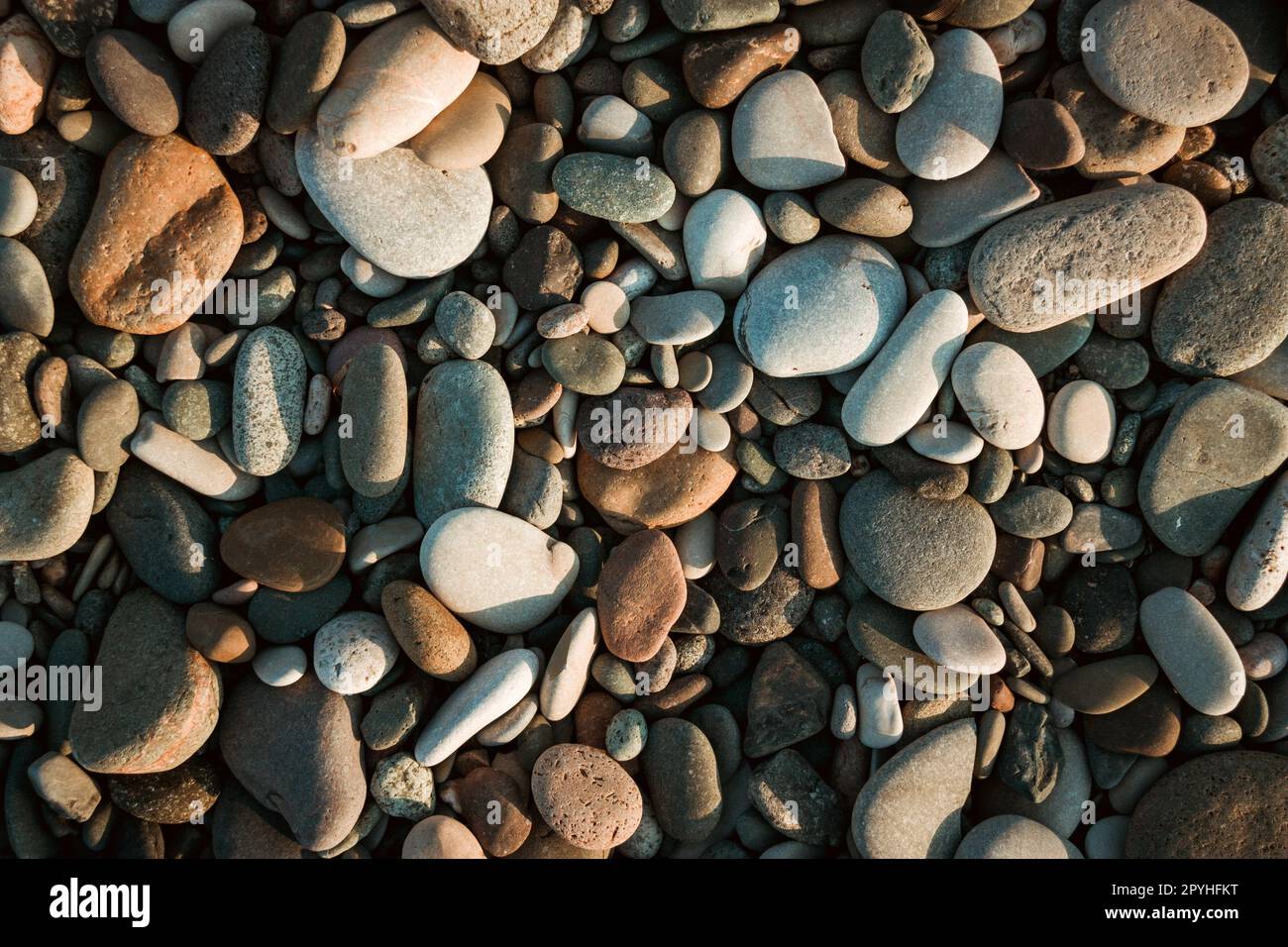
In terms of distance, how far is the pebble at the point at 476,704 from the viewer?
307 cm

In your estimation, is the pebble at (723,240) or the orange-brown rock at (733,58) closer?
the orange-brown rock at (733,58)

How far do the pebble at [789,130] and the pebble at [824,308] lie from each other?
12.3 inches

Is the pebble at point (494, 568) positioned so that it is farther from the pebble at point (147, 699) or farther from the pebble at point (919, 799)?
the pebble at point (919, 799)

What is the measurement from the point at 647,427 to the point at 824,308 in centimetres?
85

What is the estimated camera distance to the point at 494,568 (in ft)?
10.5

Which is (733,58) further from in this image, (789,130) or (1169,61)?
(1169,61)

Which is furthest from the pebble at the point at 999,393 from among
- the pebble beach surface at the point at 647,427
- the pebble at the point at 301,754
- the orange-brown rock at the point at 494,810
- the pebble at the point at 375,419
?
the pebble at the point at 301,754

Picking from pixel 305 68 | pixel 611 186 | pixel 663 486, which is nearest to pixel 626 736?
pixel 663 486

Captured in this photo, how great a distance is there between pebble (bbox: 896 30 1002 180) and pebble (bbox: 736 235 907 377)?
1.35ft

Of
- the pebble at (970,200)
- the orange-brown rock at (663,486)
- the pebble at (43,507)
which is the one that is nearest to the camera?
the pebble at (43,507)

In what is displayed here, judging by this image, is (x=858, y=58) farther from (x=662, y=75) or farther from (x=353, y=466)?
(x=353, y=466)

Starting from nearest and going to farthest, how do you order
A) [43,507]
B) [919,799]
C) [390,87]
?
[390,87]
[43,507]
[919,799]

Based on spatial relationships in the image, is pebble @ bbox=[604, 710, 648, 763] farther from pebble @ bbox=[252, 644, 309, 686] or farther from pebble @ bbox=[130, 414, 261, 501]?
pebble @ bbox=[130, 414, 261, 501]
